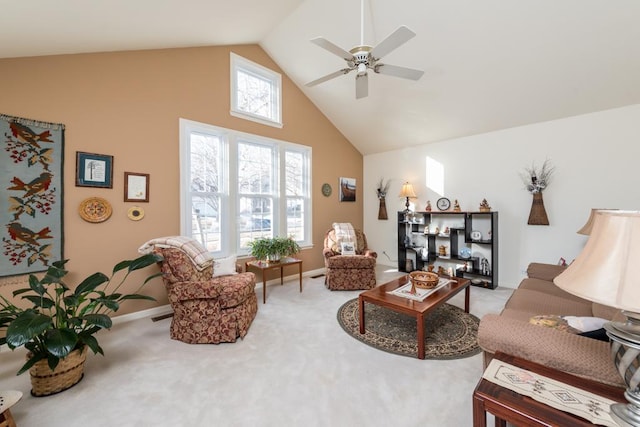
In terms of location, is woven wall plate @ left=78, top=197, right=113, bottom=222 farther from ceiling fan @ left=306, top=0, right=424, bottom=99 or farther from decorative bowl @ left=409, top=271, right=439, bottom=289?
decorative bowl @ left=409, top=271, right=439, bottom=289

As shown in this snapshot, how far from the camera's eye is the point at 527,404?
1.00 metres

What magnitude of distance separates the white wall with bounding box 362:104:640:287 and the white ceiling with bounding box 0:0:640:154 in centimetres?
24

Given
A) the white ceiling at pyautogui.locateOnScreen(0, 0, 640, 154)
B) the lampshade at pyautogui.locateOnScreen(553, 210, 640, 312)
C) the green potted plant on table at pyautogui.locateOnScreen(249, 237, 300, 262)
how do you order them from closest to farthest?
the lampshade at pyautogui.locateOnScreen(553, 210, 640, 312)
the white ceiling at pyautogui.locateOnScreen(0, 0, 640, 154)
the green potted plant on table at pyautogui.locateOnScreen(249, 237, 300, 262)

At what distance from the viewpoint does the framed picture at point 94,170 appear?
2745 millimetres

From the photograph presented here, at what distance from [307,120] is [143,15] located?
291 cm

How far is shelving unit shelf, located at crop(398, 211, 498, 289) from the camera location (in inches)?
166

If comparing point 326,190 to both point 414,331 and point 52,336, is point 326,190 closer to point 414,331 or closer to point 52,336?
point 414,331

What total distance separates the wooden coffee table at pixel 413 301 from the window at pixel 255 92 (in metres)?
3.22

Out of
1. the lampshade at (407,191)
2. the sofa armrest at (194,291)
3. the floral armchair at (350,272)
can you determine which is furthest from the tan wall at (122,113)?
the lampshade at (407,191)

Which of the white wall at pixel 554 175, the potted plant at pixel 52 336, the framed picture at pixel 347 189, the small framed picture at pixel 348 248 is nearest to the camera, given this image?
the potted plant at pixel 52 336

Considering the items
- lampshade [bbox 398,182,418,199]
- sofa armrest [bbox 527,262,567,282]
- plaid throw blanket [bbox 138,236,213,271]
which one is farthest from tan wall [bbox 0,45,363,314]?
sofa armrest [bbox 527,262,567,282]

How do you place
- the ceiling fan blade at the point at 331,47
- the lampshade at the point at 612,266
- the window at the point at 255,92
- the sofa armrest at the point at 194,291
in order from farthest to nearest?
the window at the point at 255,92, the sofa armrest at the point at 194,291, the ceiling fan blade at the point at 331,47, the lampshade at the point at 612,266

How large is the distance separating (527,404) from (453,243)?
3.98 meters

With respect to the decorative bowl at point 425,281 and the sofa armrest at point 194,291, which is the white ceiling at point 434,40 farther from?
the decorative bowl at point 425,281
